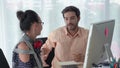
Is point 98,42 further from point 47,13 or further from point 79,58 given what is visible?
point 47,13

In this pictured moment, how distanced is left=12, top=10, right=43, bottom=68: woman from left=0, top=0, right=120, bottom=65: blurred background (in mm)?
1031

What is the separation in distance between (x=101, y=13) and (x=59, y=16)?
23.2 inches

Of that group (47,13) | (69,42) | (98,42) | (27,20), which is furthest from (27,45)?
(47,13)

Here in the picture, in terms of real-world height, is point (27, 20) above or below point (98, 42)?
above

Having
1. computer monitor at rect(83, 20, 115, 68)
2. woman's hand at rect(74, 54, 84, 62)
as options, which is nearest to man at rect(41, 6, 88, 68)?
woman's hand at rect(74, 54, 84, 62)

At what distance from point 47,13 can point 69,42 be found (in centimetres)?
74

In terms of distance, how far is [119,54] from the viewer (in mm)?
3322

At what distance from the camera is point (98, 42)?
5.49ft

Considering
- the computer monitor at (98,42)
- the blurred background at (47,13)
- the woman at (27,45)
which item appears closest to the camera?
the computer monitor at (98,42)

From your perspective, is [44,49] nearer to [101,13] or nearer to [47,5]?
[47,5]

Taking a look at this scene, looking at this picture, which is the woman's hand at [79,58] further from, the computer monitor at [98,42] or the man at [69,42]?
the computer monitor at [98,42]

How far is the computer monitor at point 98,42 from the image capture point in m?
1.58

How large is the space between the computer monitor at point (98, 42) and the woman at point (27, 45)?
1.31 feet

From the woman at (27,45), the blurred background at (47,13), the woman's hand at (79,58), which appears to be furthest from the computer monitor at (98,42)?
the blurred background at (47,13)
